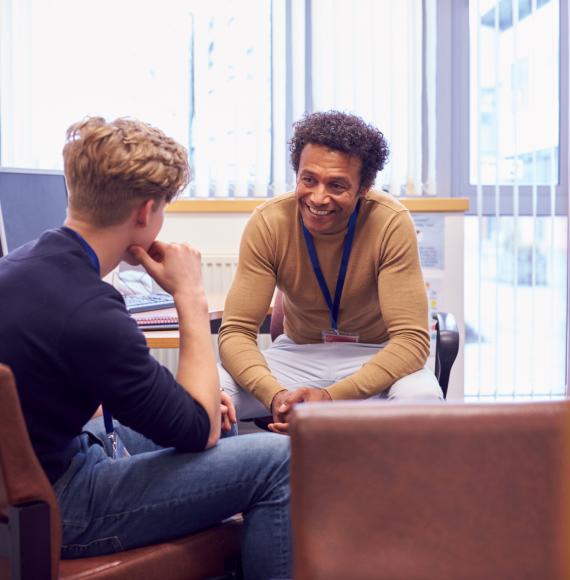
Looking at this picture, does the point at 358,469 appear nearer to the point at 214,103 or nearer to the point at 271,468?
the point at 271,468

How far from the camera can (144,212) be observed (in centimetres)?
139

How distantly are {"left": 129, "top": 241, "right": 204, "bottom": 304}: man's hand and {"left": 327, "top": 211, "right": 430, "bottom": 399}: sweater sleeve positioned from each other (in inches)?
22.7

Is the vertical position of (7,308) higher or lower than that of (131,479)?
higher

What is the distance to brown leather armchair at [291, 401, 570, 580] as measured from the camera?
829mm

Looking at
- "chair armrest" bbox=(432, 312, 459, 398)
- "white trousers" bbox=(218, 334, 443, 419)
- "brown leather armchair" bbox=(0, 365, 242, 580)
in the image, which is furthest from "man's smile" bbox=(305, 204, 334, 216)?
"brown leather armchair" bbox=(0, 365, 242, 580)

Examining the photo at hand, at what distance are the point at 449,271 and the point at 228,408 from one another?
2101 mm

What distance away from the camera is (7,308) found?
47.8 inches

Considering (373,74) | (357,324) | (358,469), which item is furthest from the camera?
(373,74)

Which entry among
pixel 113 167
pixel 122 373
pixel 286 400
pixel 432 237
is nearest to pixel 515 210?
pixel 432 237

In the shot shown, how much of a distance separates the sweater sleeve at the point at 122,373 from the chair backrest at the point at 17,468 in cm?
14

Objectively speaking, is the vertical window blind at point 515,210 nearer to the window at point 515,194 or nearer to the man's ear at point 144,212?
the window at point 515,194

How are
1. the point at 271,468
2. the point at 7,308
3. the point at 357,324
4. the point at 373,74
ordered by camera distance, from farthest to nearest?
the point at 373,74 < the point at 357,324 < the point at 271,468 < the point at 7,308

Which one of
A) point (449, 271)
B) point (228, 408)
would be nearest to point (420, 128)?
point (449, 271)

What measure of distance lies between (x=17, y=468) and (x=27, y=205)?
4.34 ft
